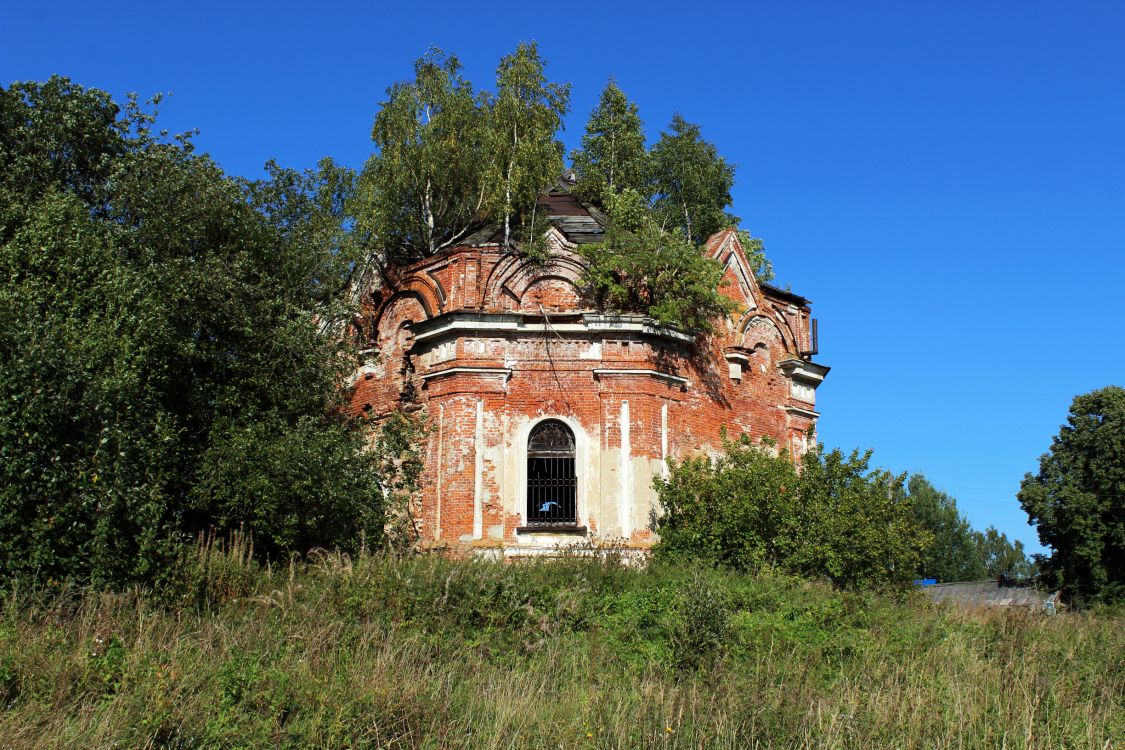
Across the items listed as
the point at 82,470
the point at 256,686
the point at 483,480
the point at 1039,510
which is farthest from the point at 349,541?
the point at 1039,510

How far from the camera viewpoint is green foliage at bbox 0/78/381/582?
1227cm

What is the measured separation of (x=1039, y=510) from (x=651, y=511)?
1068 inches

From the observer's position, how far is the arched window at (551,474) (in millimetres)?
18625

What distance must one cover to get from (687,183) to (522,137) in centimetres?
595

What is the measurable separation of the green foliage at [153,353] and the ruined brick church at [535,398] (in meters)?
1.81

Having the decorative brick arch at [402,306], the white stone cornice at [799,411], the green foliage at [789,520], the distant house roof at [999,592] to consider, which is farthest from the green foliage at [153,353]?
the distant house roof at [999,592]

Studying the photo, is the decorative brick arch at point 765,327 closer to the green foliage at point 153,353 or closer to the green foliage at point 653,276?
the green foliage at point 653,276

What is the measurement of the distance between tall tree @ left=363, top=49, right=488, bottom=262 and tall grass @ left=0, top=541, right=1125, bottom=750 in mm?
8516

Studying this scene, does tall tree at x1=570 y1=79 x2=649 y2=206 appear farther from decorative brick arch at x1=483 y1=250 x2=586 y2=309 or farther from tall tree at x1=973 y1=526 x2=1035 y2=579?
tall tree at x1=973 y1=526 x2=1035 y2=579

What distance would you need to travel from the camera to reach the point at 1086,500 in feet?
123

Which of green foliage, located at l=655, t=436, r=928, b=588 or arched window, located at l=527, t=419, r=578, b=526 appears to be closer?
green foliage, located at l=655, t=436, r=928, b=588

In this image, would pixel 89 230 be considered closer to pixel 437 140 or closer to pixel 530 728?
pixel 437 140

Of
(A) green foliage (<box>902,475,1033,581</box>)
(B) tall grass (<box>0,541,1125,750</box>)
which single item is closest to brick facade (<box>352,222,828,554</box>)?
(B) tall grass (<box>0,541,1125,750</box>)

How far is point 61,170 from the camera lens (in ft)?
54.7
